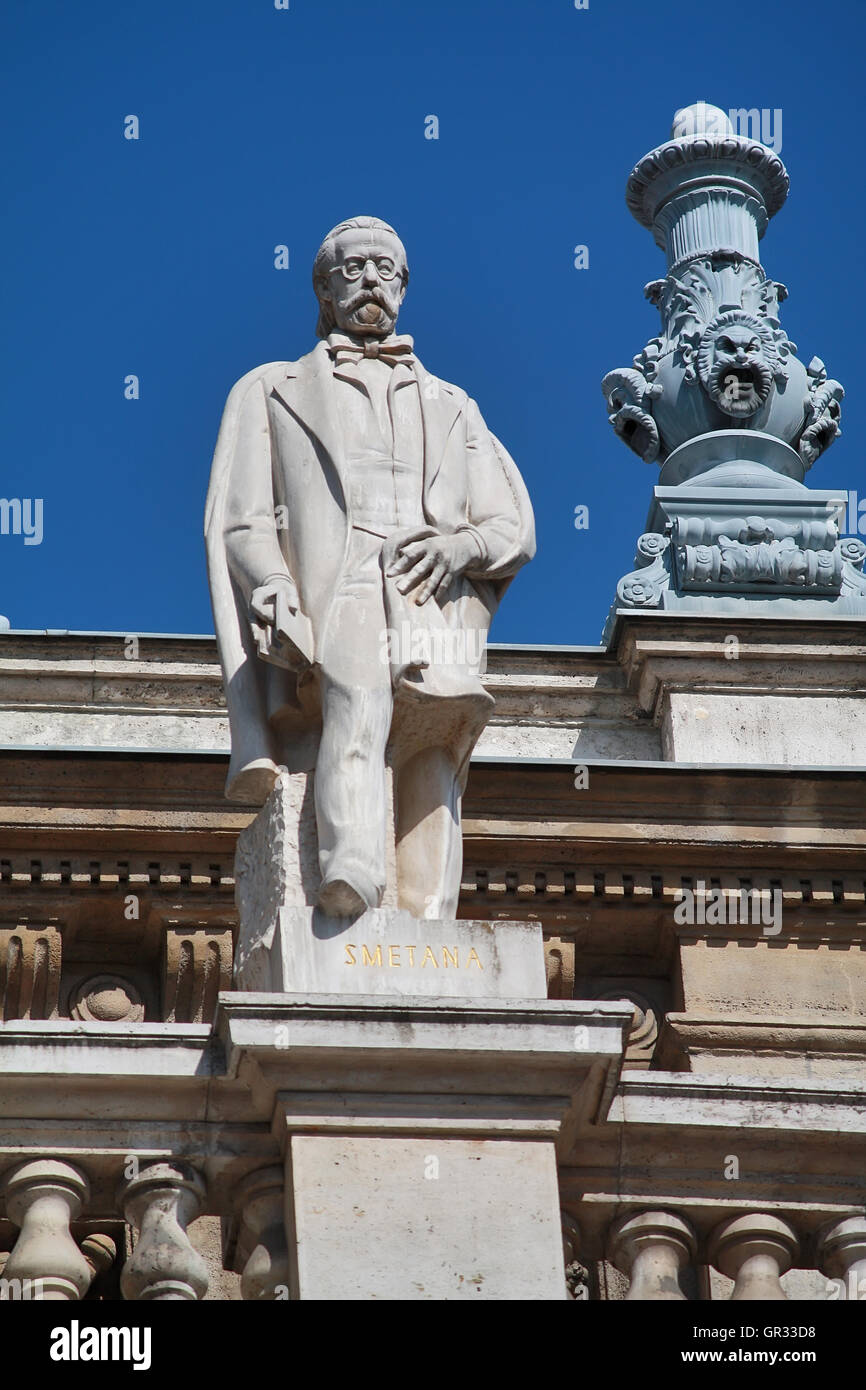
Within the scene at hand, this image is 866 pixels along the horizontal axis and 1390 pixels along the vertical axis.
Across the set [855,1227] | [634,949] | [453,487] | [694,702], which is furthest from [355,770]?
[694,702]

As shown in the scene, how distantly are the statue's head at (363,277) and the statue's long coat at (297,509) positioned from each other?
7.3 inches

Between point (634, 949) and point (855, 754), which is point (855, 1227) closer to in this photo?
point (634, 949)

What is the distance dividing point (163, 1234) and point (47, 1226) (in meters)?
0.32

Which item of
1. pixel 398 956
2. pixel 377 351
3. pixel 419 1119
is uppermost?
pixel 377 351

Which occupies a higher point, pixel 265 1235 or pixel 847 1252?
pixel 265 1235

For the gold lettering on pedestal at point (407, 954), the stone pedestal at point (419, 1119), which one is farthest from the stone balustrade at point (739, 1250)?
the gold lettering on pedestal at point (407, 954)

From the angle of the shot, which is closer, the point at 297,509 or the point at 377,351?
the point at 297,509

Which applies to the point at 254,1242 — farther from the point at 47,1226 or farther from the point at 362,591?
the point at 362,591

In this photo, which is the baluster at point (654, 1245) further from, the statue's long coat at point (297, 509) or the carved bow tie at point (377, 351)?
the carved bow tie at point (377, 351)

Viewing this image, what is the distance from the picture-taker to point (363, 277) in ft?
34.9

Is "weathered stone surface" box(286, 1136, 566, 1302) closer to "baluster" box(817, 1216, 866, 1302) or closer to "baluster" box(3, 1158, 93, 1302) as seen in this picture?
"baluster" box(3, 1158, 93, 1302)

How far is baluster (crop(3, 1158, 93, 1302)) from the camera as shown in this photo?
8.13 metres

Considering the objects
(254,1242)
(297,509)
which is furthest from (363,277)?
(254,1242)

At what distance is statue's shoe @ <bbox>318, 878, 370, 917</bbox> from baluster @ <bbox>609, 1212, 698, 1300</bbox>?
1.22 m
